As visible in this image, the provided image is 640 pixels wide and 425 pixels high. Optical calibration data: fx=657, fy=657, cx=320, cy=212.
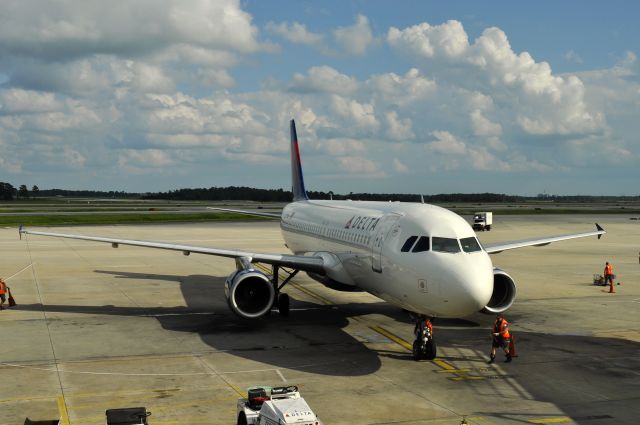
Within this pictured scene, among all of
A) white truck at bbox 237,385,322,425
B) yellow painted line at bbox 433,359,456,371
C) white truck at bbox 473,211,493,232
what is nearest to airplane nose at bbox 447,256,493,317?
yellow painted line at bbox 433,359,456,371

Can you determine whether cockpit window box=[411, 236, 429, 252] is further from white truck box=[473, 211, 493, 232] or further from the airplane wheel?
white truck box=[473, 211, 493, 232]

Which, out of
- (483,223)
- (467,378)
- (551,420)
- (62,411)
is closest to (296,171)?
(467,378)

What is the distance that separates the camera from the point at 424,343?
806 inches

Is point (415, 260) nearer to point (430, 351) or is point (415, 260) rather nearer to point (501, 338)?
point (430, 351)

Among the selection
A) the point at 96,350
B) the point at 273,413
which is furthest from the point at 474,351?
the point at 96,350

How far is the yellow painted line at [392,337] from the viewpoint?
2276cm

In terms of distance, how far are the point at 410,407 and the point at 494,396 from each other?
2.54 metres

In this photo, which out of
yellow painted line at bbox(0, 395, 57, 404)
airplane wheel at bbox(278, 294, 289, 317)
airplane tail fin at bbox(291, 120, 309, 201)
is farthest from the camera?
airplane tail fin at bbox(291, 120, 309, 201)

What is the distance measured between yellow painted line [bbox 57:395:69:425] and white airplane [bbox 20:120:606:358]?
8646 mm

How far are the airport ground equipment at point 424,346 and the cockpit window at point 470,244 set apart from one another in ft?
9.79

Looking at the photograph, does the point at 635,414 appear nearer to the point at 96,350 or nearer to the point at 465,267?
the point at 465,267

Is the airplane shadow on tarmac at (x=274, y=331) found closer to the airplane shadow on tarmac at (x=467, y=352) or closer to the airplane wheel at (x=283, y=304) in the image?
the airplane shadow on tarmac at (x=467, y=352)

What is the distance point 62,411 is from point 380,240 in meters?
11.2

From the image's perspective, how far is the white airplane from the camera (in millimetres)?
18484
